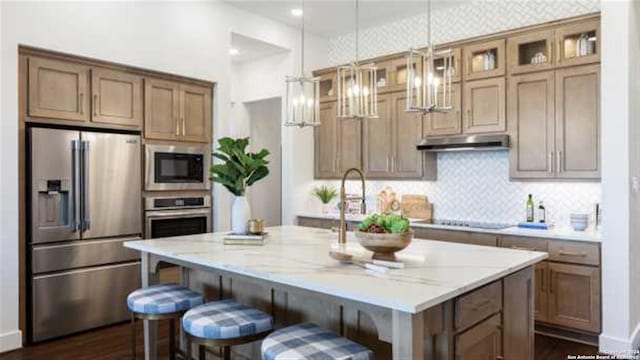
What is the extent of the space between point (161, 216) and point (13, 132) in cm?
143

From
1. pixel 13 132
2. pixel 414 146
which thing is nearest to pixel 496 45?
A: pixel 414 146

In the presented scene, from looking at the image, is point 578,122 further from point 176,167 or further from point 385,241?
point 176,167

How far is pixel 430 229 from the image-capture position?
4.52 m

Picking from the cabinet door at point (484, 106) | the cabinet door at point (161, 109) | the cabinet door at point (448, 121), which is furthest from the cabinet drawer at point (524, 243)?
the cabinet door at point (161, 109)

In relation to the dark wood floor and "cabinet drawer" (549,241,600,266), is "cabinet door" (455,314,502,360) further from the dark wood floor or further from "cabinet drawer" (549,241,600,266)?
"cabinet drawer" (549,241,600,266)

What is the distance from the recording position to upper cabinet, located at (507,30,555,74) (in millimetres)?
4027

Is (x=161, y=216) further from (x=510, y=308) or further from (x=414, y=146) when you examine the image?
(x=510, y=308)

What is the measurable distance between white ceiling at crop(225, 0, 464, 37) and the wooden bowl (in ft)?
11.5

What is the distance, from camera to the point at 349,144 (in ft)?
18.3

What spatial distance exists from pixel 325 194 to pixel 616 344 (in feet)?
11.1

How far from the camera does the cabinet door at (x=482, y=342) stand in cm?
198

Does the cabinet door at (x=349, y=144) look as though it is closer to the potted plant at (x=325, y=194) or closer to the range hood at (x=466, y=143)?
the potted plant at (x=325, y=194)

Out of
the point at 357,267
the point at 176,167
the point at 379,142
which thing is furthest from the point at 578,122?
the point at 176,167

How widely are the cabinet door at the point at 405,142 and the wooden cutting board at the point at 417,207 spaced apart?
417 millimetres
